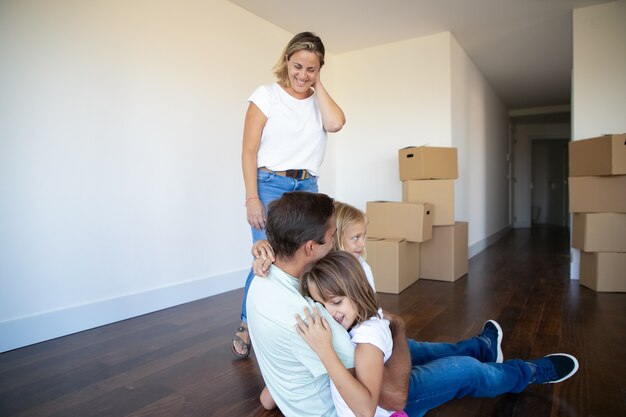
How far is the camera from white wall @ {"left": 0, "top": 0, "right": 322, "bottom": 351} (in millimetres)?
1965

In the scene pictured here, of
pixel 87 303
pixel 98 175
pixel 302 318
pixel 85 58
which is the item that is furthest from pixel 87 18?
pixel 302 318

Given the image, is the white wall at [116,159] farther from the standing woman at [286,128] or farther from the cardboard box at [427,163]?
the cardboard box at [427,163]

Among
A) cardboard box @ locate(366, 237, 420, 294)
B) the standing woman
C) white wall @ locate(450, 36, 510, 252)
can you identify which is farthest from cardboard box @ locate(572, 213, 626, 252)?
the standing woman

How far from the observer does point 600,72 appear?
3135mm

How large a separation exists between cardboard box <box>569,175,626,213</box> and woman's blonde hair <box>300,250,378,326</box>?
252 cm

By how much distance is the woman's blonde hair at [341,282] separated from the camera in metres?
0.99

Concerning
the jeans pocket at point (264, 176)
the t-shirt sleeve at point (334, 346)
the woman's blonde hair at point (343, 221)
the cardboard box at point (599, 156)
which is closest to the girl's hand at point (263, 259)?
the t-shirt sleeve at point (334, 346)

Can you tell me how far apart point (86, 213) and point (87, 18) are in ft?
3.33

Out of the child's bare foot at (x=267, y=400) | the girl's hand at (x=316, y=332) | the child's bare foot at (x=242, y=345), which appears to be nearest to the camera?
the girl's hand at (x=316, y=332)

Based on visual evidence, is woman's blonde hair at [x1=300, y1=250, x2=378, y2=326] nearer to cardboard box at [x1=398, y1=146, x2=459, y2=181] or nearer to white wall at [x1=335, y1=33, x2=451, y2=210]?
cardboard box at [x1=398, y1=146, x2=459, y2=181]

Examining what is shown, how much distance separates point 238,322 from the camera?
2.30 metres

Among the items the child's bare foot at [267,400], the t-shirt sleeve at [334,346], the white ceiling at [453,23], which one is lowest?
the child's bare foot at [267,400]

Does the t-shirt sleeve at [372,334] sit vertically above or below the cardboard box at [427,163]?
below

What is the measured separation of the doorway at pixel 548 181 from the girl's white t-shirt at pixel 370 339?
9374 mm
